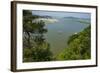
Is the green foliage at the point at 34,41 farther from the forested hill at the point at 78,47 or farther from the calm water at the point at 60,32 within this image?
the forested hill at the point at 78,47

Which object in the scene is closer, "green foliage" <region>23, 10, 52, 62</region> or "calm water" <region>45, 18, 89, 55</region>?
"green foliage" <region>23, 10, 52, 62</region>

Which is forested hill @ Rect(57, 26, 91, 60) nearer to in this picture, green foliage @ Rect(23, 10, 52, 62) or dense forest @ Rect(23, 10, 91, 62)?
dense forest @ Rect(23, 10, 91, 62)

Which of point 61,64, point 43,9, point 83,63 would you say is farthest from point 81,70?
point 43,9

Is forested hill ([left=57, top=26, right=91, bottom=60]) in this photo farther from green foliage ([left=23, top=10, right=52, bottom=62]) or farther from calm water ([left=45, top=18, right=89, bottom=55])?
green foliage ([left=23, top=10, right=52, bottom=62])

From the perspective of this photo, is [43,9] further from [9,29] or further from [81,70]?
[81,70]

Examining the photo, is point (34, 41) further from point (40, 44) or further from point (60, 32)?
point (60, 32)

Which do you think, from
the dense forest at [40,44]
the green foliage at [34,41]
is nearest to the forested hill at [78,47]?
the dense forest at [40,44]

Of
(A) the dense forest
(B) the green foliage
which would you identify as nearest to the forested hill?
(A) the dense forest
